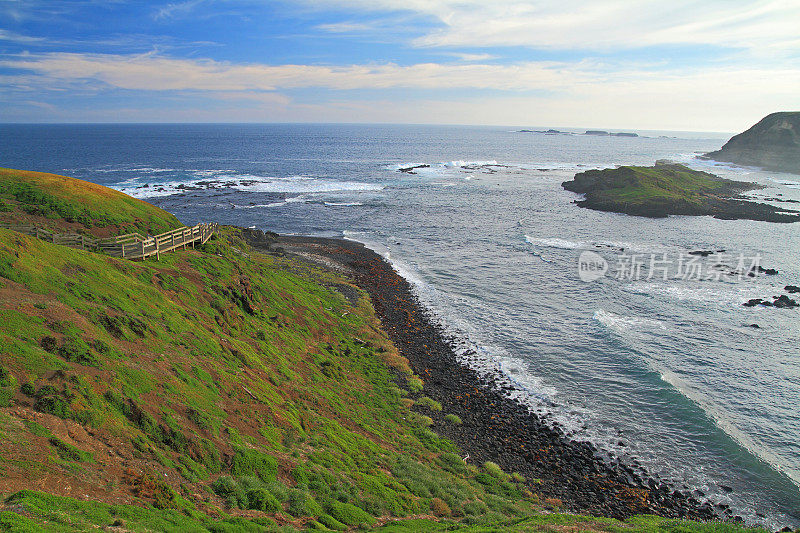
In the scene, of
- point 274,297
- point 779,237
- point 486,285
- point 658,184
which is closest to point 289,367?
point 274,297

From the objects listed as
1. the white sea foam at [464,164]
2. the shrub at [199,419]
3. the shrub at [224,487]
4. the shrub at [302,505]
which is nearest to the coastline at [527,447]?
the shrub at [302,505]

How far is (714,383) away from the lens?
32.5 metres

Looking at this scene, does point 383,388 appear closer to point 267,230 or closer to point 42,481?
point 42,481

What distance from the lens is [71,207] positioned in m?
35.4

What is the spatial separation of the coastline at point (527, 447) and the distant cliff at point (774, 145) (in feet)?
627

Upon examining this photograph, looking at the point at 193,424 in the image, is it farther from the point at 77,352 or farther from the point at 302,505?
the point at 302,505

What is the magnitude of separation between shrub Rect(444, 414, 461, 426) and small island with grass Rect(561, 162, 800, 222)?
81.6 meters

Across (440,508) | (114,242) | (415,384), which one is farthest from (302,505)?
(114,242)

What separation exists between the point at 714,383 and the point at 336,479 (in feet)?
98.2

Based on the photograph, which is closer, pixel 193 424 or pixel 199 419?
pixel 193 424

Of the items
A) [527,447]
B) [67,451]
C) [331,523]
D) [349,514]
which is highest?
[67,451]

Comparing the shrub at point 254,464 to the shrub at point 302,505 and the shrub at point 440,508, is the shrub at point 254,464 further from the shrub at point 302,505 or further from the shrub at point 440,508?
the shrub at point 440,508

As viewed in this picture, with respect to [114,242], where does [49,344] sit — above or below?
below

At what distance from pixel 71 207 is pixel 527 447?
1530 inches
